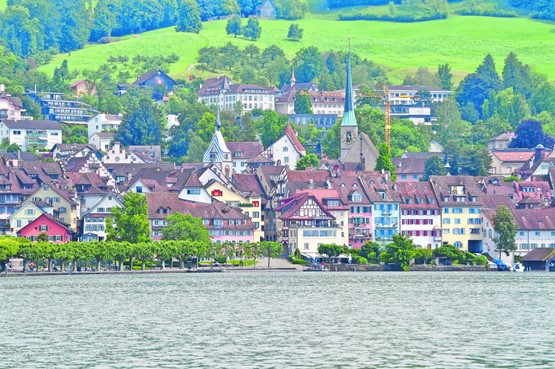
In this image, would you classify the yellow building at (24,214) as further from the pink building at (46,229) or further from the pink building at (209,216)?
the pink building at (209,216)

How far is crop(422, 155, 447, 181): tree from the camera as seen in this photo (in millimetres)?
183500

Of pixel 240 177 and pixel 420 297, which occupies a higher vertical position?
pixel 240 177

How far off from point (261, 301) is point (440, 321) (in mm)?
16678

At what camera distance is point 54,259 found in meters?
127

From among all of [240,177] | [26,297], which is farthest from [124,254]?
[240,177]

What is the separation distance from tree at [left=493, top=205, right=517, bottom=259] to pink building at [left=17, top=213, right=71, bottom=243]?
3553 cm

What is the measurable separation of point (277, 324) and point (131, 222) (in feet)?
195

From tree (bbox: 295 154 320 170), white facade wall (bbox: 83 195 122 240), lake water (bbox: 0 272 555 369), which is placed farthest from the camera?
tree (bbox: 295 154 320 170)

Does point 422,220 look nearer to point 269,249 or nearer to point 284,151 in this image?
point 269,249

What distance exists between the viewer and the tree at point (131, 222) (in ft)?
430

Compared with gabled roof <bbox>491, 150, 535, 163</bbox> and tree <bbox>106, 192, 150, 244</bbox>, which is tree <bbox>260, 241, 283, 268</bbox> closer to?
tree <bbox>106, 192, 150, 244</bbox>

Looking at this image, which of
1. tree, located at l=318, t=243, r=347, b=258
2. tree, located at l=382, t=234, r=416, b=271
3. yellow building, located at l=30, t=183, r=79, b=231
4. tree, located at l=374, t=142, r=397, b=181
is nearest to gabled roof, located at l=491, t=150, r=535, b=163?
tree, located at l=374, t=142, r=397, b=181

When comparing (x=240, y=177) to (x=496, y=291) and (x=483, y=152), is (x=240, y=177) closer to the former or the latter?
(x=483, y=152)

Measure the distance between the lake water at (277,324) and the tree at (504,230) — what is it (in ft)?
97.4
